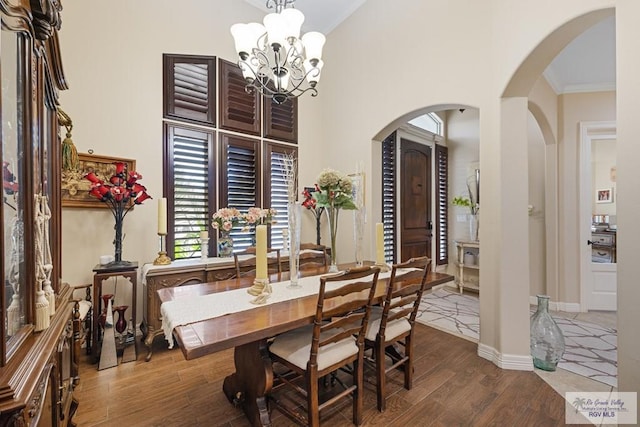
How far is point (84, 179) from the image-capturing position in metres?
2.60

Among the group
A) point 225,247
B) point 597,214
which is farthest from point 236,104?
point 597,214

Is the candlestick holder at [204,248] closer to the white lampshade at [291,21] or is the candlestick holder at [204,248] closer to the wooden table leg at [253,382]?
the wooden table leg at [253,382]

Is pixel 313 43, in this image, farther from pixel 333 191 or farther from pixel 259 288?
pixel 259 288

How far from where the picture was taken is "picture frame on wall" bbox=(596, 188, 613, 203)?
3814 mm

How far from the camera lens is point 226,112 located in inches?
136

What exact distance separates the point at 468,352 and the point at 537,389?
615 millimetres

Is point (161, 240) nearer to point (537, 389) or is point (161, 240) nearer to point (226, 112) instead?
point (226, 112)

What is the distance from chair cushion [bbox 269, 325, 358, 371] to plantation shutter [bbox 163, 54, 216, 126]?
2.70 meters

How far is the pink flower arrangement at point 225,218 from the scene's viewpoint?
3.02 metres

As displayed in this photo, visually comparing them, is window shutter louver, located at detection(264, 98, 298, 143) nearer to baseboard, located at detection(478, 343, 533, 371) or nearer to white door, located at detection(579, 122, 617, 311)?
baseboard, located at detection(478, 343, 533, 371)

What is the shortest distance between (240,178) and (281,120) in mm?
1078

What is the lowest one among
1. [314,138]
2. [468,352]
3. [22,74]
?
[468,352]

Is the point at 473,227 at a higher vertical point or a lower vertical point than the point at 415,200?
lower

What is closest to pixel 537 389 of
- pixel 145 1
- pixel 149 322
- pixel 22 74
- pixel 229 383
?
pixel 229 383
